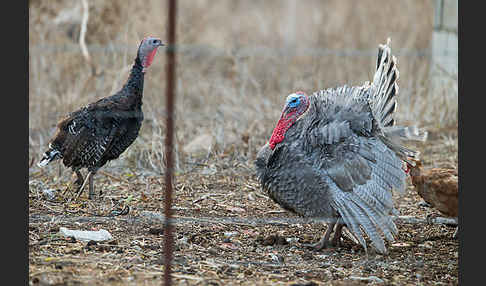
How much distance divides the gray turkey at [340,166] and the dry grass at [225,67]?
178 cm

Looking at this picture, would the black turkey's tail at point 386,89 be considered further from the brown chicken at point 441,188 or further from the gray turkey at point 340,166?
the brown chicken at point 441,188

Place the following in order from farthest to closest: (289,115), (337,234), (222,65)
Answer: (222,65)
(289,115)
(337,234)

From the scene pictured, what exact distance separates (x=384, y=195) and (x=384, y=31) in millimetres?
6341

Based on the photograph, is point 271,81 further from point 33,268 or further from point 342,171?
point 33,268

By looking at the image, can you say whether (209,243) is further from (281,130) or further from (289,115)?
(289,115)

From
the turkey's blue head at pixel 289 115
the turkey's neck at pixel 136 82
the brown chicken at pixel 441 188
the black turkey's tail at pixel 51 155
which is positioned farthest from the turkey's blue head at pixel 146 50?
the brown chicken at pixel 441 188

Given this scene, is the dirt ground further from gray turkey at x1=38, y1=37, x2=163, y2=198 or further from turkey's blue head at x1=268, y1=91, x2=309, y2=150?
turkey's blue head at x1=268, y1=91, x2=309, y2=150

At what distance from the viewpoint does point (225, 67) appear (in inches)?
386

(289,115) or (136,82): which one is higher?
(136,82)

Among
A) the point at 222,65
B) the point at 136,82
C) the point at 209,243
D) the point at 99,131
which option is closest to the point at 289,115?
the point at 209,243

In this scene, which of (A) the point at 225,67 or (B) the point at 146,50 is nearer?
(B) the point at 146,50

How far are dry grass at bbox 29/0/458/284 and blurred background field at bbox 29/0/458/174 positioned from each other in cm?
2

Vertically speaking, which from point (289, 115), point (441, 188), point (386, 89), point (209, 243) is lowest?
point (209, 243)

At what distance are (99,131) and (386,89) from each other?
228cm
